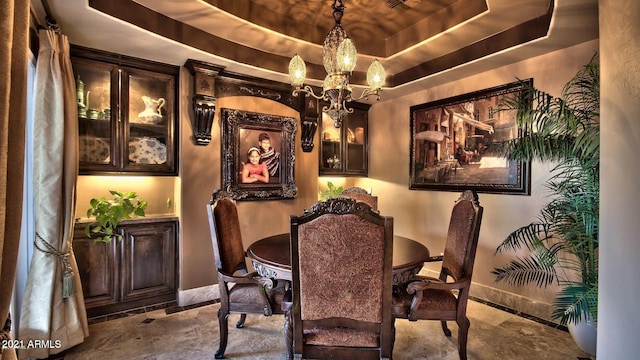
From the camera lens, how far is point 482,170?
10.6 feet

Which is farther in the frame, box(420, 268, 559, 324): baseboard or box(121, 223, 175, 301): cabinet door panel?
box(121, 223, 175, 301): cabinet door panel

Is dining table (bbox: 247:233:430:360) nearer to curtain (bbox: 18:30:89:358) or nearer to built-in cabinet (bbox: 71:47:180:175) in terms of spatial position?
curtain (bbox: 18:30:89:358)

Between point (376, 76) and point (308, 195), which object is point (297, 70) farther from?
point (308, 195)

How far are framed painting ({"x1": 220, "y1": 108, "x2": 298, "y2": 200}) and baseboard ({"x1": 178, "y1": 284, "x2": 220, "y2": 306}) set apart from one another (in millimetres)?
1035

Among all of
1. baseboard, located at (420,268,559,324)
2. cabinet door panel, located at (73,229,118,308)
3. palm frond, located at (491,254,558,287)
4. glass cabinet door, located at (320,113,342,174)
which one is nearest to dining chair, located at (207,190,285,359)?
cabinet door panel, located at (73,229,118,308)

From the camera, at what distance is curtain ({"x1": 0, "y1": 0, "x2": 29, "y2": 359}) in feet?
2.87

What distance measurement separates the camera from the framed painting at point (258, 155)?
330cm

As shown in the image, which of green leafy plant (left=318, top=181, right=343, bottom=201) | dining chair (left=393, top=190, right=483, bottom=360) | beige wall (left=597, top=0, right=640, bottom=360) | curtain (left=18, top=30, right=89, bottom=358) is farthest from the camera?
green leafy plant (left=318, top=181, right=343, bottom=201)

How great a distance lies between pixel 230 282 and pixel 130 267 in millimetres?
1514

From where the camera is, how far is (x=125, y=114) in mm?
2891

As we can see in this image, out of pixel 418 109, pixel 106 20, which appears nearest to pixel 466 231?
pixel 418 109

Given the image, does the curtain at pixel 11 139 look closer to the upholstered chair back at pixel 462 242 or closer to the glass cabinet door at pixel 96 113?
the glass cabinet door at pixel 96 113

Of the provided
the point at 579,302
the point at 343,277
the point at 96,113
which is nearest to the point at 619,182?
the point at 579,302

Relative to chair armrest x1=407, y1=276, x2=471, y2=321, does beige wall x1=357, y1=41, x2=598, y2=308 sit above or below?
above
